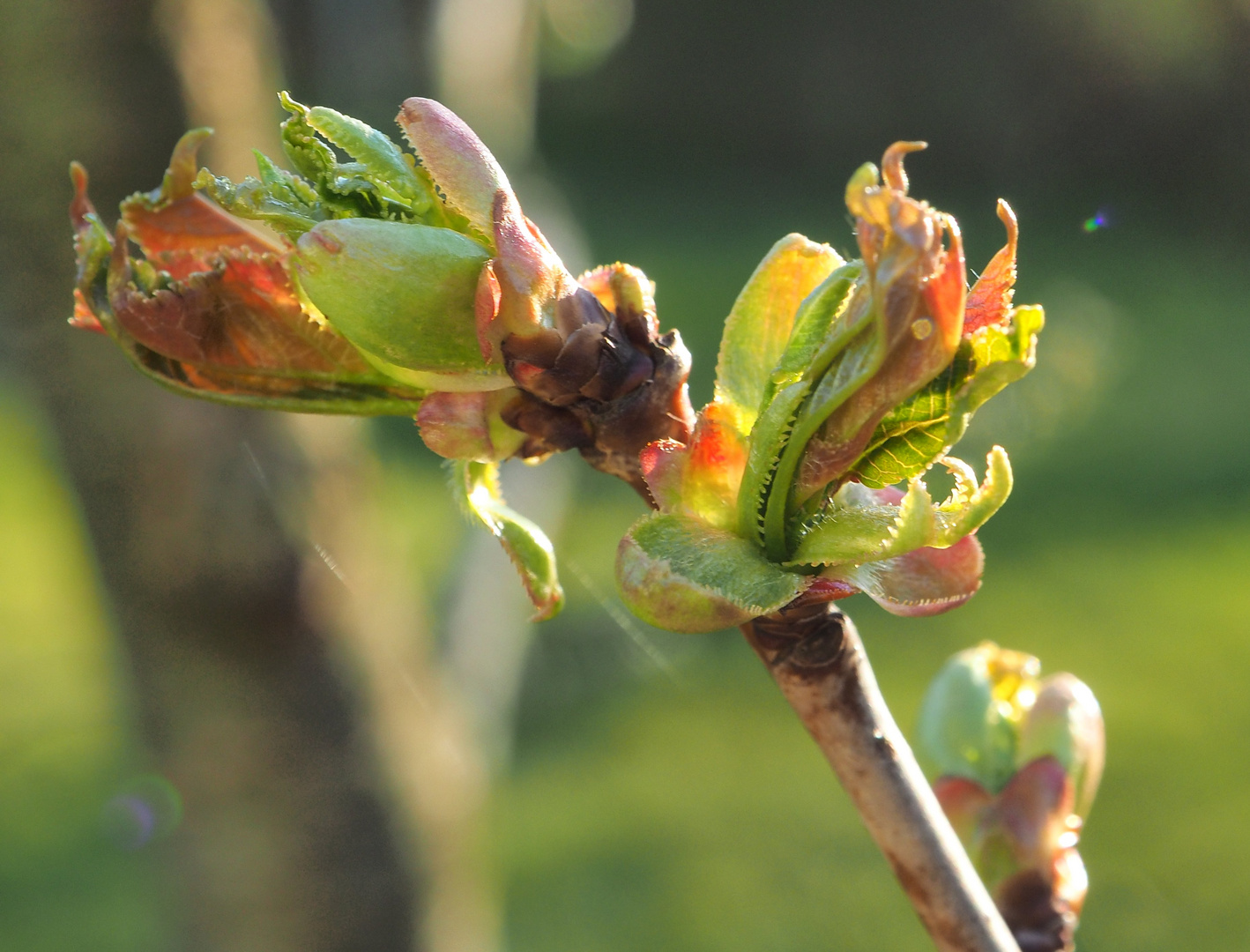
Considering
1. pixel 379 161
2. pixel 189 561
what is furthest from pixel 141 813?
pixel 379 161

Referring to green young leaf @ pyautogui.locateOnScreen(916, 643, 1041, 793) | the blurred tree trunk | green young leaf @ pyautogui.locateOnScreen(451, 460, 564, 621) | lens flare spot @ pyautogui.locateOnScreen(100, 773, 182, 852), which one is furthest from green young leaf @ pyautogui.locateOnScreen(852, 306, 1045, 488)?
lens flare spot @ pyautogui.locateOnScreen(100, 773, 182, 852)

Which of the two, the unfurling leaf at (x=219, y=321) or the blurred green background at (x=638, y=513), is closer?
the unfurling leaf at (x=219, y=321)

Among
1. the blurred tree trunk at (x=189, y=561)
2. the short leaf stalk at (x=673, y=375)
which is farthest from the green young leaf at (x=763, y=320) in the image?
the blurred tree trunk at (x=189, y=561)

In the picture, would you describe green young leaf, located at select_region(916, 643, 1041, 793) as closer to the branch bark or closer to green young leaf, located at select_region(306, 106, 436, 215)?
the branch bark

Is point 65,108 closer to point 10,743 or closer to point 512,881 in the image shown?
point 512,881

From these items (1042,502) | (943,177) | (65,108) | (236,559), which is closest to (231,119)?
(65,108)

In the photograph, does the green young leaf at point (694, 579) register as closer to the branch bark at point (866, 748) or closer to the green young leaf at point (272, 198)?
the branch bark at point (866, 748)

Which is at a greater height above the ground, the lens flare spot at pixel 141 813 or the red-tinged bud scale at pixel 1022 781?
the red-tinged bud scale at pixel 1022 781
